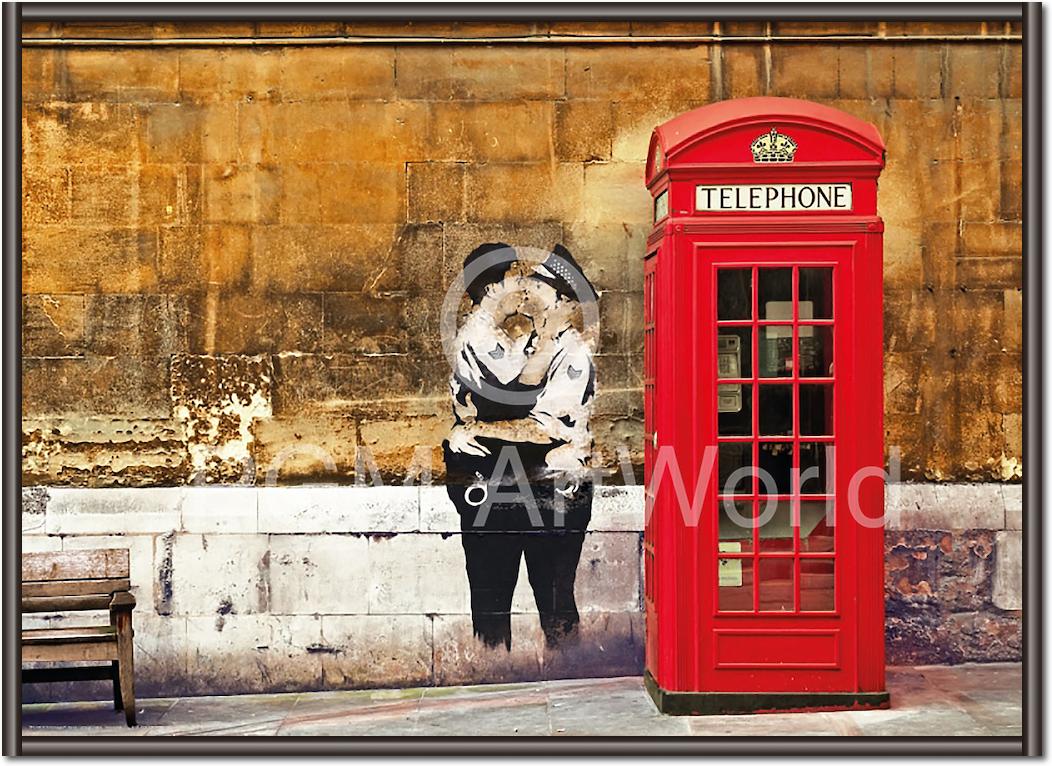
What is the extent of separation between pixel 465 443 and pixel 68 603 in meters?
2.42

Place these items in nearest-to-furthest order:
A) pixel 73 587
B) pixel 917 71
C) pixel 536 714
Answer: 1. pixel 536 714
2. pixel 73 587
3. pixel 917 71

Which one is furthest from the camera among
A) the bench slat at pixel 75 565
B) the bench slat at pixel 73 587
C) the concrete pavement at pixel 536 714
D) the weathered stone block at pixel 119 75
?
the weathered stone block at pixel 119 75

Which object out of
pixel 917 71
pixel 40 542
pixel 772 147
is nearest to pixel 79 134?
pixel 40 542

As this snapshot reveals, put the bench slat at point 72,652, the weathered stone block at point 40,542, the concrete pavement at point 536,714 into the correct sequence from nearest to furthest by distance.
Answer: the concrete pavement at point 536,714 < the bench slat at point 72,652 < the weathered stone block at point 40,542

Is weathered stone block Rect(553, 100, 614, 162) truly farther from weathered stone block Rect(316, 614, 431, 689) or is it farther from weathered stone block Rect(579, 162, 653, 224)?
weathered stone block Rect(316, 614, 431, 689)

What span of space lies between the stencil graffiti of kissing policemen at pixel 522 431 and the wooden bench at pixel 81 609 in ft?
6.54

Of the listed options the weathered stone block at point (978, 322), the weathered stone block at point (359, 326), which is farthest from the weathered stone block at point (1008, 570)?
the weathered stone block at point (359, 326)

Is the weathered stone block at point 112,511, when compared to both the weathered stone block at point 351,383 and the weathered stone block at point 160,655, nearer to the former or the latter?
the weathered stone block at point 160,655

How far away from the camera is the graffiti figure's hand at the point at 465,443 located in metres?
8.52

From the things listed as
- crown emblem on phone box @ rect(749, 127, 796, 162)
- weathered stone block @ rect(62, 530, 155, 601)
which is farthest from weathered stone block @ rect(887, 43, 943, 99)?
weathered stone block @ rect(62, 530, 155, 601)

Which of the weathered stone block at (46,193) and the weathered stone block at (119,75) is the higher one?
the weathered stone block at (119,75)

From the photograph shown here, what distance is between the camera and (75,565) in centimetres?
813

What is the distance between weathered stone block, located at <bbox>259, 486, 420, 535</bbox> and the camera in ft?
27.8

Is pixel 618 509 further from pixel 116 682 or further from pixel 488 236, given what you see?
pixel 116 682
